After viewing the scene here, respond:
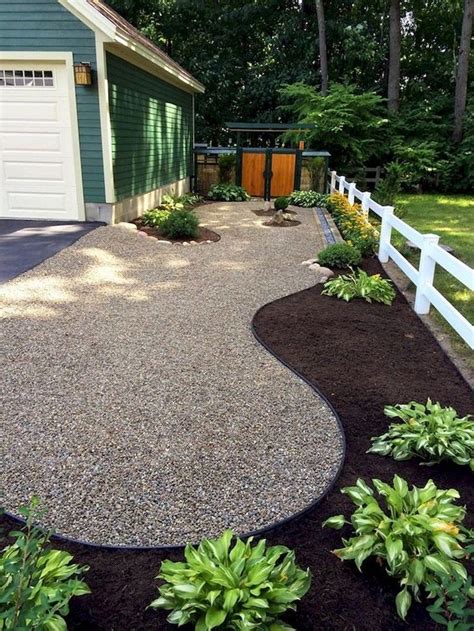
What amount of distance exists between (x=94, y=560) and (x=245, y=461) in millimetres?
934

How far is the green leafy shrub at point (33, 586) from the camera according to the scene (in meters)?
1.32

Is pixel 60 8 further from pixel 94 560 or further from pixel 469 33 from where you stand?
pixel 469 33

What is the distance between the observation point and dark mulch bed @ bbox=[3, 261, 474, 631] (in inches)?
71.4

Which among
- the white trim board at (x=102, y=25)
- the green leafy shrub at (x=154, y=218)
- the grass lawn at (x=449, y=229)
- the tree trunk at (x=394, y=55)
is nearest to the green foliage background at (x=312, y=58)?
the tree trunk at (x=394, y=55)

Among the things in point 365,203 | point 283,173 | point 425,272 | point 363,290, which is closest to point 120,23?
point 365,203

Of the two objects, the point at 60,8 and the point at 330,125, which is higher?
the point at 60,8

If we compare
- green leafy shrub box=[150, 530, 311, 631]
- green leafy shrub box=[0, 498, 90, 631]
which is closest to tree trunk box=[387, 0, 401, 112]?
green leafy shrub box=[150, 530, 311, 631]

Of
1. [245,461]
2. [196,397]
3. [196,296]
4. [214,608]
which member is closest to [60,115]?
[196,296]

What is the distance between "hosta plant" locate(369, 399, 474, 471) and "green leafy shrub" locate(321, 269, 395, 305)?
102 inches

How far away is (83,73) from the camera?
7.72m

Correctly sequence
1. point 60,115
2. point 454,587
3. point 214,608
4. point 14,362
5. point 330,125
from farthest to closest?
Result: 1. point 330,125
2. point 60,115
3. point 14,362
4. point 214,608
5. point 454,587

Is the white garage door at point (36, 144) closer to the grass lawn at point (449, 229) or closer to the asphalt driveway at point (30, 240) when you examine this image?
the asphalt driveway at point (30, 240)

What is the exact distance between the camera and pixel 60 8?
7.62 metres

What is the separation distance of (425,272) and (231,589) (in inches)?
161
